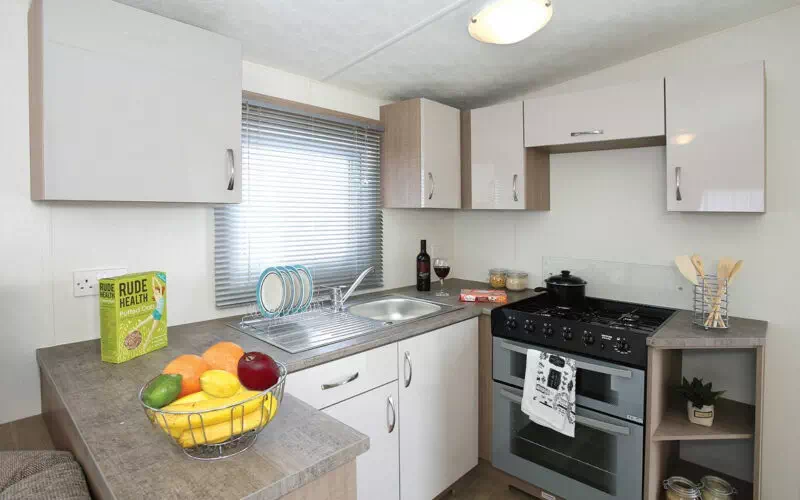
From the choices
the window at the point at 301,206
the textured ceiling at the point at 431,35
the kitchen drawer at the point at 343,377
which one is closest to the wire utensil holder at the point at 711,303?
the textured ceiling at the point at 431,35

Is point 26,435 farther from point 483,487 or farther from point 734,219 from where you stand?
point 734,219

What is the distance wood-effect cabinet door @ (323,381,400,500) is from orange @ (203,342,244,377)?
2.50 ft

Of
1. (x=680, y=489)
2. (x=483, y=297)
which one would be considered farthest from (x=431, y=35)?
(x=680, y=489)

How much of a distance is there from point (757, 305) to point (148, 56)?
2.76 meters

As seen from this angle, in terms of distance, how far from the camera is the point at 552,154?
2818mm

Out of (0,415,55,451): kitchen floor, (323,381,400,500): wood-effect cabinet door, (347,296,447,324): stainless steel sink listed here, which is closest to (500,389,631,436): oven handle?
(323,381,400,500): wood-effect cabinet door

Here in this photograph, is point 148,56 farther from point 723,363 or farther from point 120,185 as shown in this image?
point 723,363

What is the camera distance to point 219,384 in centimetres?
93

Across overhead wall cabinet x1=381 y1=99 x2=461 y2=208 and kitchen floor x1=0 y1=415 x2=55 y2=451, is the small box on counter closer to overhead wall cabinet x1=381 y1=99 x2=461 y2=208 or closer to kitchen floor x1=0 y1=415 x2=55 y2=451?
overhead wall cabinet x1=381 y1=99 x2=461 y2=208

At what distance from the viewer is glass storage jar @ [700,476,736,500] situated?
194 centimetres

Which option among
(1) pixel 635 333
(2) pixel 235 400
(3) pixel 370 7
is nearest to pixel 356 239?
(3) pixel 370 7

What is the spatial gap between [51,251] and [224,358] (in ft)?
3.55

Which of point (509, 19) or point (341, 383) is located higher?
point (509, 19)

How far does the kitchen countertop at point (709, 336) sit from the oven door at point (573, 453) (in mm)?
380
